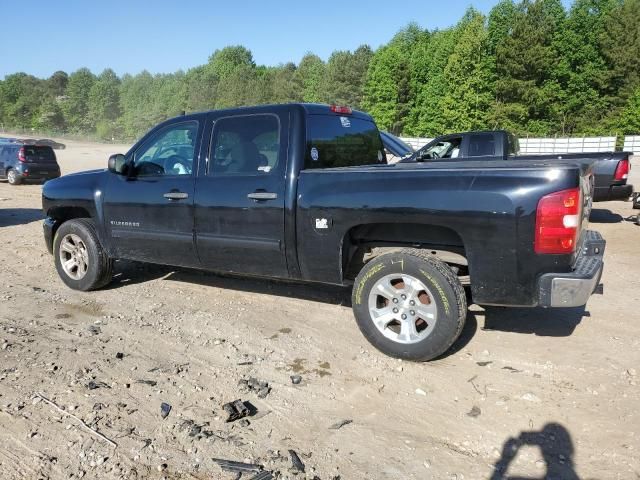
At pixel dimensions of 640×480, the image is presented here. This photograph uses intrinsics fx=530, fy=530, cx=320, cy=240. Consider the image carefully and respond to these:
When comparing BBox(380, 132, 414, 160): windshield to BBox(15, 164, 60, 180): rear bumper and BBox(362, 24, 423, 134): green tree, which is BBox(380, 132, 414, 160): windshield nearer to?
BBox(15, 164, 60, 180): rear bumper

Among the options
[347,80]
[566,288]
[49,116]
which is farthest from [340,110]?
[49,116]

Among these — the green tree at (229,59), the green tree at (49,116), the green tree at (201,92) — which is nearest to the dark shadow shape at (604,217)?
the green tree at (201,92)

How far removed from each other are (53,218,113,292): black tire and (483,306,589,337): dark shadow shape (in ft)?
13.2

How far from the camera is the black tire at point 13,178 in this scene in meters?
18.5

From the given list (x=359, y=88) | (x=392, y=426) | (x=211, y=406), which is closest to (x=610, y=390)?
(x=392, y=426)

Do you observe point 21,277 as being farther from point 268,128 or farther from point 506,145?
point 506,145

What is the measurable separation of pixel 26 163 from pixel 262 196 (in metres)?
17.2

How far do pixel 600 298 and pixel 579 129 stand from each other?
51.9 metres

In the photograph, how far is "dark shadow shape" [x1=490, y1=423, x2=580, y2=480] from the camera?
272 centimetres

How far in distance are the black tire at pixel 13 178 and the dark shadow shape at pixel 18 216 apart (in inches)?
263

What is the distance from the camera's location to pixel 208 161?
4930 mm

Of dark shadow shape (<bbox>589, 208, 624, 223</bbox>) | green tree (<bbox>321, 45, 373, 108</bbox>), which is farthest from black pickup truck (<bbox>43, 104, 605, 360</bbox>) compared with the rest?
green tree (<bbox>321, 45, 373, 108</bbox>)

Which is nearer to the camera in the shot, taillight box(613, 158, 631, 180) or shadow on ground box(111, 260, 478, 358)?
shadow on ground box(111, 260, 478, 358)

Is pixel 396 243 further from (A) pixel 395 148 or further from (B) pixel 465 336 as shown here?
(A) pixel 395 148
